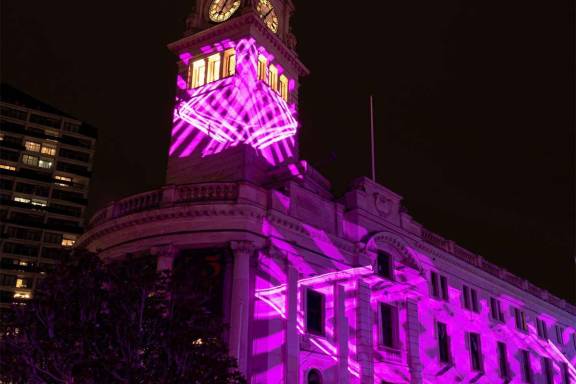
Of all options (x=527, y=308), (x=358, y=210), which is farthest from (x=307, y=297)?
Result: (x=527, y=308)

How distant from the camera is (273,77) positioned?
44.2 m

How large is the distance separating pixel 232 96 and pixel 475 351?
24.3 metres

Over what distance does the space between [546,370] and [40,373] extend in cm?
4512

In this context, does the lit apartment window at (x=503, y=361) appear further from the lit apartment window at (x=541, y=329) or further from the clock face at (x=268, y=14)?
the clock face at (x=268, y=14)

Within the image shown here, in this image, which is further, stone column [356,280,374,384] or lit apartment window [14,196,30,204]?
lit apartment window [14,196,30,204]

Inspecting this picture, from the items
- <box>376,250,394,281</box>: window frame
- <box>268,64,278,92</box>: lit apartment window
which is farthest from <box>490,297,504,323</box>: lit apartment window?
<box>268,64,278,92</box>: lit apartment window

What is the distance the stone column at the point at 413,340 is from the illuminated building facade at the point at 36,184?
59231 mm

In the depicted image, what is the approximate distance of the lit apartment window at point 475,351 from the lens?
140 ft

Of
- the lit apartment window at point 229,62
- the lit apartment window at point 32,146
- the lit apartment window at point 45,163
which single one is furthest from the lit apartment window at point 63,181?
the lit apartment window at point 229,62

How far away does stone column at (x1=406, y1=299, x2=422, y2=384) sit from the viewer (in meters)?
35.6

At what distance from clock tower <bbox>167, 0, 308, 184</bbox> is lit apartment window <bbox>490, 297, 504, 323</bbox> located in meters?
19.3

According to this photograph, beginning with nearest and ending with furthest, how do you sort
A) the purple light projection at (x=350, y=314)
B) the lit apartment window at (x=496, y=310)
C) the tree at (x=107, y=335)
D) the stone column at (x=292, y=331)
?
1. the tree at (x=107, y=335)
2. the stone column at (x=292, y=331)
3. the purple light projection at (x=350, y=314)
4. the lit apartment window at (x=496, y=310)

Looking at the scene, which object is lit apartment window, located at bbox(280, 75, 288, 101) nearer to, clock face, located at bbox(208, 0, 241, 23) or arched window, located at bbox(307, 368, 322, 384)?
clock face, located at bbox(208, 0, 241, 23)

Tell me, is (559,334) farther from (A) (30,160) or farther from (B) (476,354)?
(A) (30,160)
